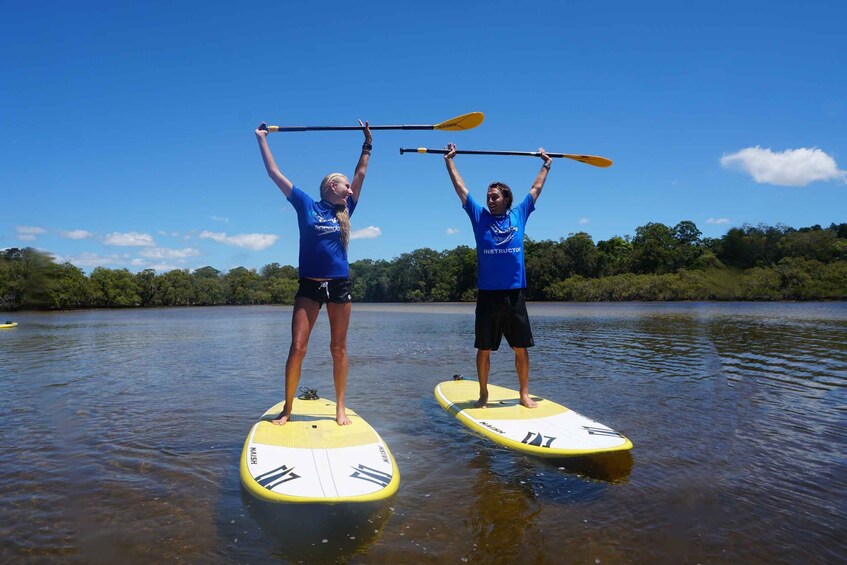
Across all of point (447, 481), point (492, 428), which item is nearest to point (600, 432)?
point (492, 428)

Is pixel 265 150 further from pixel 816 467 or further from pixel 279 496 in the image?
pixel 816 467

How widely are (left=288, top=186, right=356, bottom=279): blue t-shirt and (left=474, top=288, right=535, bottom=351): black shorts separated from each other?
2053 millimetres

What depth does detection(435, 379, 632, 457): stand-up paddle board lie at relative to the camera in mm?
4973

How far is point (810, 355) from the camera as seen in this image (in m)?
12.5

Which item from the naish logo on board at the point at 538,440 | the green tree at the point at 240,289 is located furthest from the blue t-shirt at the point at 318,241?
the green tree at the point at 240,289

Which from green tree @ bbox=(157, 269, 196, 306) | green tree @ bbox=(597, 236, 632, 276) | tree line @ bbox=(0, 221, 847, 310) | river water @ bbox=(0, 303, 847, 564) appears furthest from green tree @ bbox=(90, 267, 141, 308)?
river water @ bbox=(0, 303, 847, 564)

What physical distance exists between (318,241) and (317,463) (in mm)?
2340

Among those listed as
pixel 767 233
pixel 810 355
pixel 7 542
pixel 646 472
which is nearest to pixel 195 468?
pixel 7 542

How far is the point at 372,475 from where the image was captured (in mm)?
4074

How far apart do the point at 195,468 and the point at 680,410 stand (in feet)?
20.9

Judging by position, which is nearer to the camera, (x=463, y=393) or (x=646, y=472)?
(x=646, y=472)

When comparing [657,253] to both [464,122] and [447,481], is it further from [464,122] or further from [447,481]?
[447,481]

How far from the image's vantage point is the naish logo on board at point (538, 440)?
507cm

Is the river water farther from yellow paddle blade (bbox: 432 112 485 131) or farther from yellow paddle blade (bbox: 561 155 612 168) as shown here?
yellow paddle blade (bbox: 432 112 485 131)
